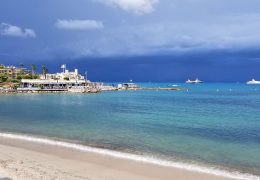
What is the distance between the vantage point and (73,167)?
1755 cm

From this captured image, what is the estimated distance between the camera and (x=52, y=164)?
59.5ft

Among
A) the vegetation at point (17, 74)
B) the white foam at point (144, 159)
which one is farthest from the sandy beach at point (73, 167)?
the vegetation at point (17, 74)

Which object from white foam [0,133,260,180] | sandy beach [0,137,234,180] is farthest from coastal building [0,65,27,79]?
sandy beach [0,137,234,180]

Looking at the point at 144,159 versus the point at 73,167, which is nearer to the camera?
the point at 73,167

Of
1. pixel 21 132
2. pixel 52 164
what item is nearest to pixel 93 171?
pixel 52 164

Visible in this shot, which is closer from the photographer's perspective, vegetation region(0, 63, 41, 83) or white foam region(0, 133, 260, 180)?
white foam region(0, 133, 260, 180)

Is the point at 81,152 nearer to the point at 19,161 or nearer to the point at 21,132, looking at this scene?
the point at 19,161

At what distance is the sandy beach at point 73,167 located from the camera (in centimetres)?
1576

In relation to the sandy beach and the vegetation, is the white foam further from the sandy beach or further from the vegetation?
the vegetation

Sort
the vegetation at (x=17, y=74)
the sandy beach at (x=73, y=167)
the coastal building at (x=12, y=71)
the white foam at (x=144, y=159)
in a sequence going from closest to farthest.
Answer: the sandy beach at (x=73, y=167) < the white foam at (x=144, y=159) < the vegetation at (x=17, y=74) < the coastal building at (x=12, y=71)

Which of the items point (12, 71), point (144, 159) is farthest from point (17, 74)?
point (144, 159)

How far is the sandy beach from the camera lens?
620 inches

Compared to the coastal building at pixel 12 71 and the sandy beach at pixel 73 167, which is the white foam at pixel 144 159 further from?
the coastal building at pixel 12 71

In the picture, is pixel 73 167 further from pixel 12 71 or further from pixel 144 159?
pixel 12 71
